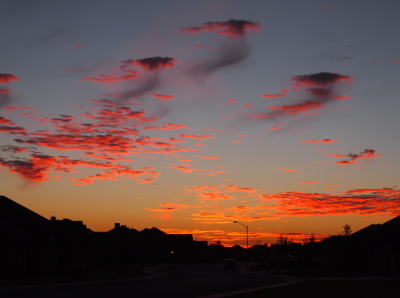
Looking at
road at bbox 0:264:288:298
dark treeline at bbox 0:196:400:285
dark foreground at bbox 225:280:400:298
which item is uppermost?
dark treeline at bbox 0:196:400:285

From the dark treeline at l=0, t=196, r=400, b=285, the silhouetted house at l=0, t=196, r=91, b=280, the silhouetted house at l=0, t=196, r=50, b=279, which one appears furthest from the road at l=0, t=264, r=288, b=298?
the silhouetted house at l=0, t=196, r=50, b=279

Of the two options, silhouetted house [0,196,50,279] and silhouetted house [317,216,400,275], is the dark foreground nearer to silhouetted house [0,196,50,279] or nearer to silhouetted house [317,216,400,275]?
silhouetted house [0,196,50,279]

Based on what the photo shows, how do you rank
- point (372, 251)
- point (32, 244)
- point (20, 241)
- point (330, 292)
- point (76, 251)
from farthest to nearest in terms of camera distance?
1. point (372, 251)
2. point (76, 251)
3. point (32, 244)
4. point (20, 241)
5. point (330, 292)

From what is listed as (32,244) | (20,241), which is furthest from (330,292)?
(32,244)

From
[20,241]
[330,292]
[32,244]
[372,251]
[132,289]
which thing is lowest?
[330,292]

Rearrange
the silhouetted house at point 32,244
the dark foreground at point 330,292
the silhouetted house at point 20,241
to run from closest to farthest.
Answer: the dark foreground at point 330,292 → the silhouetted house at point 20,241 → the silhouetted house at point 32,244

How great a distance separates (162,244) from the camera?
456ft

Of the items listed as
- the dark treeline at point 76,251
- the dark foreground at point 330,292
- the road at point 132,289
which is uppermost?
the dark treeline at point 76,251

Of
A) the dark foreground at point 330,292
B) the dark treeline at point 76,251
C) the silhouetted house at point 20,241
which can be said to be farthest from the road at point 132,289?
the silhouetted house at point 20,241

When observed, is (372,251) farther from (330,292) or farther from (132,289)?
(132,289)

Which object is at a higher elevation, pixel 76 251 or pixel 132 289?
pixel 76 251

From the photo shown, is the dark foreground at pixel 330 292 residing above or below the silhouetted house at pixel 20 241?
below

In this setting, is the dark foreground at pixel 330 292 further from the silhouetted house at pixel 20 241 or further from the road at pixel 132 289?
the silhouetted house at pixel 20 241

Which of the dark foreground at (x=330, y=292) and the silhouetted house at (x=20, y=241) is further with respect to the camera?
the silhouetted house at (x=20, y=241)
